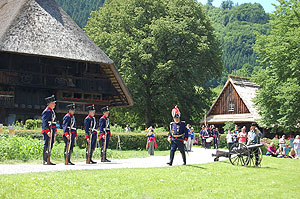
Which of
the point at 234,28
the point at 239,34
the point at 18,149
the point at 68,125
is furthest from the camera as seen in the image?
the point at 234,28

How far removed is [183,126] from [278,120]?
60.3 ft

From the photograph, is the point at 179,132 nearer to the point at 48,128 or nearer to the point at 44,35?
the point at 48,128

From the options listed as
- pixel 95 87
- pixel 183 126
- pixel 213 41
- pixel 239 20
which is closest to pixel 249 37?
pixel 239 20

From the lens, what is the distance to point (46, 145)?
14094 mm

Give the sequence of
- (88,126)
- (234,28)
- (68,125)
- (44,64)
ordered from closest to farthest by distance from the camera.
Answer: (68,125) < (88,126) < (44,64) < (234,28)

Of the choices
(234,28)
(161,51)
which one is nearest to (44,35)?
(161,51)

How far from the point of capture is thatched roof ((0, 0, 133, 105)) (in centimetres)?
2945

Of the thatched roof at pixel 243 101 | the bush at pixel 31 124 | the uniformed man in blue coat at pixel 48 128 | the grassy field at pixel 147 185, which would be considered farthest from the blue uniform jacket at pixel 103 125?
the thatched roof at pixel 243 101

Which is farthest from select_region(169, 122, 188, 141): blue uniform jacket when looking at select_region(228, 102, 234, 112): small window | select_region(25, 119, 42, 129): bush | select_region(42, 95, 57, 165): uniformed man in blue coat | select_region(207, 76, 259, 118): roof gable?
select_region(228, 102, 234, 112): small window

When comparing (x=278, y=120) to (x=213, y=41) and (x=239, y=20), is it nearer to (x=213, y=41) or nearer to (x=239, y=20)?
(x=213, y=41)

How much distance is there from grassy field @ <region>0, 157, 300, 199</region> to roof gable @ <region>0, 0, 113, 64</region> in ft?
65.4

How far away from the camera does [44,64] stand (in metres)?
32.7

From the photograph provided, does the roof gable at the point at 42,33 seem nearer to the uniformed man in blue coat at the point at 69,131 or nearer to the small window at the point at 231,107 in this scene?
the uniformed man in blue coat at the point at 69,131

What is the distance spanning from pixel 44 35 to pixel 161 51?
45.5 ft
